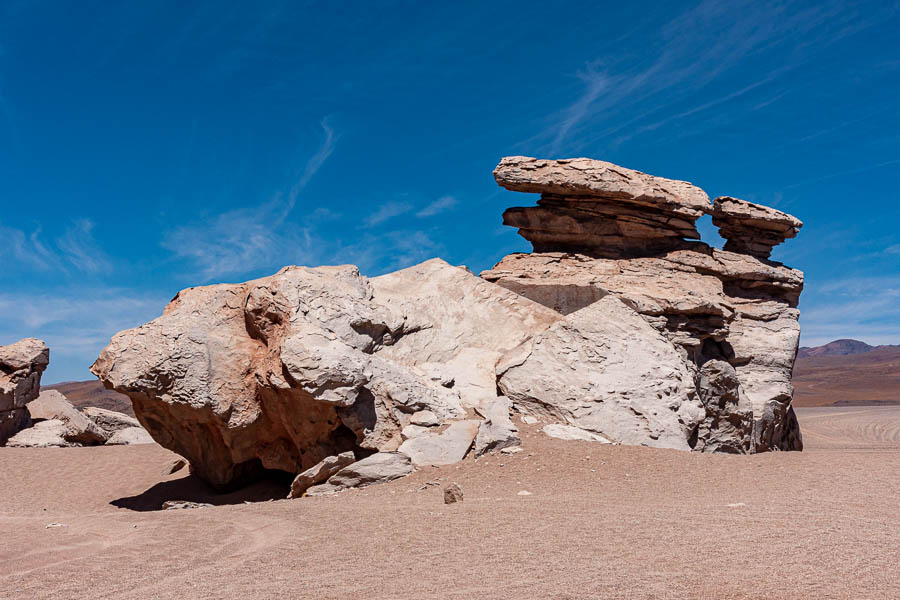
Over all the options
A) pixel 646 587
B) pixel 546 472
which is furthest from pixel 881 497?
pixel 646 587

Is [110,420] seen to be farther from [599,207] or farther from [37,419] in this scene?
[599,207]

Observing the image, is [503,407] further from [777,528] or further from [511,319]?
[777,528]

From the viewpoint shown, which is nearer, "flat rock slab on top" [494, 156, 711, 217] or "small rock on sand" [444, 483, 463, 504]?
"small rock on sand" [444, 483, 463, 504]

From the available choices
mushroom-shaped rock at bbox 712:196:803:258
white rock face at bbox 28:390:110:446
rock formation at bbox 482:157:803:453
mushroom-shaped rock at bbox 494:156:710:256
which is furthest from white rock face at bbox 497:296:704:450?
white rock face at bbox 28:390:110:446

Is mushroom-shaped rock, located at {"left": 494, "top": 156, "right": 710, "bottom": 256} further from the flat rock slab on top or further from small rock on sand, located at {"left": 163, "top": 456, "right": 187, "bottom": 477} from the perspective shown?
→ small rock on sand, located at {"left": 163, "top": 456, "right": 187, "bottom": 477}

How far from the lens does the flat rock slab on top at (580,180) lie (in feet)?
52.3

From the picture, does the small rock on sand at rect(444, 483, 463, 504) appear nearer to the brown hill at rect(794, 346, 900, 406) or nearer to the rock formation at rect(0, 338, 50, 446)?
the rock formation at rect(0, 338, 50, 446)

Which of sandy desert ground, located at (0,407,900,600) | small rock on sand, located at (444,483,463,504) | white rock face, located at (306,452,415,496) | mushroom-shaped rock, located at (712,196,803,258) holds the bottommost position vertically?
sandy desert ground, located at (0,407,900,600)

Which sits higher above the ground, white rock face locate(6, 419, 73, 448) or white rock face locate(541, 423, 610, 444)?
white rock face locate(6, 419, 73, 448)

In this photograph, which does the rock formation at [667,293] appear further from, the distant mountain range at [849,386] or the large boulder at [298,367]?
the distant mountain range at [849,386]

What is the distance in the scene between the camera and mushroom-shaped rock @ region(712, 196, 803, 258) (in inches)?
698

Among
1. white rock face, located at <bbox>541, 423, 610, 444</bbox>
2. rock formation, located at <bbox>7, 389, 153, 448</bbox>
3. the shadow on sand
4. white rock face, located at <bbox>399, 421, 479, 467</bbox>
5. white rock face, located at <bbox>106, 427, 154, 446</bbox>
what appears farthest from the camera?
white rock face, located at <bbox>106, 427, 154, 446</bbox>

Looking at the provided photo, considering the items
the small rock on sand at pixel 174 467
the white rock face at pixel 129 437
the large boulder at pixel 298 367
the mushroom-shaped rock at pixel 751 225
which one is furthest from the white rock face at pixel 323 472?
the white rock face at pixel 129 437

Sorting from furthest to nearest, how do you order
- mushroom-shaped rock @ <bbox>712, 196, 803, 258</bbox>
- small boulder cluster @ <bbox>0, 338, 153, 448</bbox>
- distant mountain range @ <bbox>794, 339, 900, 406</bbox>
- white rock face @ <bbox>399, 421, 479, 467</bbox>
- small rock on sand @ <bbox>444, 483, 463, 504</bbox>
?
distant mountain range @ <bbox>794, 339, 900, 406</bbox>, small boulder cluster @ <bbox>0, 338, 153, 448</bbox>, mushroom-shaped rock @ <bbox>712, 196, 803, 258</bbox>, white rock face @ <bbox>399, 421, 479, 467</bbox>, small rock on sand @ <bbox>444, 483, 463, 504</bbox>
